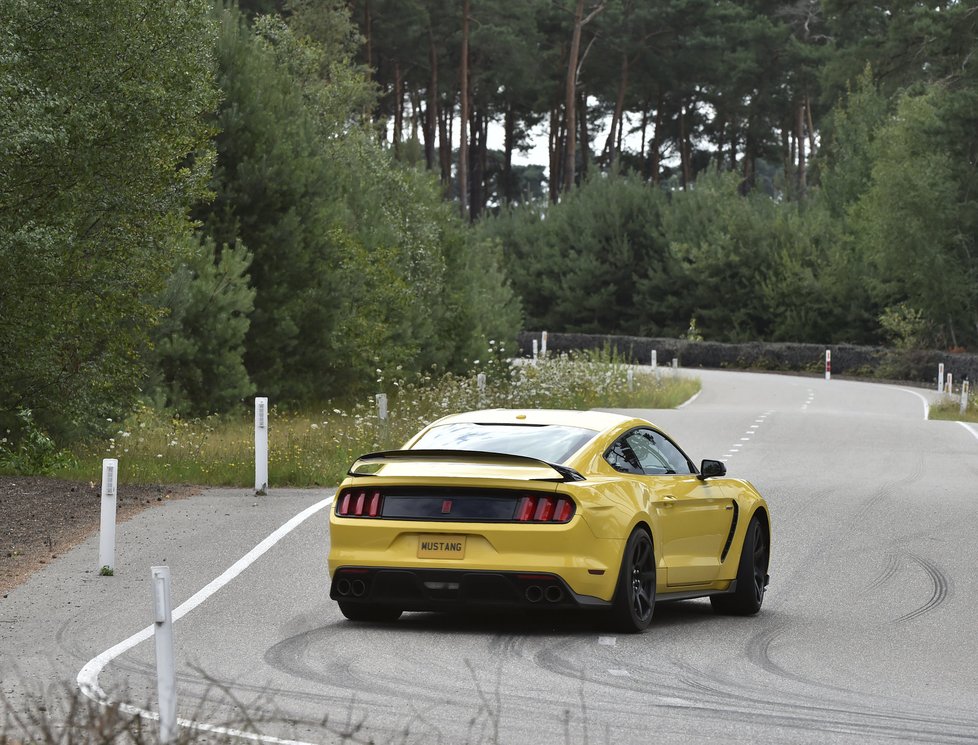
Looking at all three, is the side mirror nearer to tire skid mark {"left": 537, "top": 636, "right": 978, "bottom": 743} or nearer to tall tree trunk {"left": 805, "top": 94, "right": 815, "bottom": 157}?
tire skid mark {"left": 537, "top": 636, "right": 978, "bottom": 743}

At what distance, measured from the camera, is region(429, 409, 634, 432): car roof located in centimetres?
1107

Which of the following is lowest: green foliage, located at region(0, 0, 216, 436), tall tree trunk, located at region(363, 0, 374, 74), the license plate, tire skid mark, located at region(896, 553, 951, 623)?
tire skid mark, located at region(896, 553, 951, 623)

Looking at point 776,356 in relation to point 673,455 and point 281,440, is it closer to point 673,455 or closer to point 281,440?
point 281,440

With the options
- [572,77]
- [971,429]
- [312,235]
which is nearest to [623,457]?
[971,429]

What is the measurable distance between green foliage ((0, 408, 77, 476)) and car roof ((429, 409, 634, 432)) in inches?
390

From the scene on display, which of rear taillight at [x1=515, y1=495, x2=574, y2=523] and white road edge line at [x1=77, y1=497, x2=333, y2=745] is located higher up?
rear taillight at [x1=515, y1=495, x2=574, y2=523]

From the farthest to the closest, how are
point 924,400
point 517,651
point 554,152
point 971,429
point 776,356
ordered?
1. point 554,152
2. point 776,356
3. point 924,400
4. point 971,429
5. point 517,651

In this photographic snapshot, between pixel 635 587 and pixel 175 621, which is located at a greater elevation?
pixel 635 587

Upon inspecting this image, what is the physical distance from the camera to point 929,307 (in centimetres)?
6450

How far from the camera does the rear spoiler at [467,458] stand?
10.2 metres

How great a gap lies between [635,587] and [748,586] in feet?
Result: 4.69

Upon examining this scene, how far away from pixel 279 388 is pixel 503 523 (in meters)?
25.2

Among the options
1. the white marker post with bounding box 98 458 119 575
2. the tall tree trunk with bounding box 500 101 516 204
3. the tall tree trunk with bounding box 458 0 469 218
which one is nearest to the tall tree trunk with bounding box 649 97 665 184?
the tall tree trunk with bounding box 500 101 516 204

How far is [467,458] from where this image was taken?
10.4m
